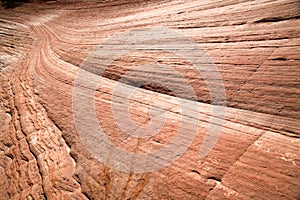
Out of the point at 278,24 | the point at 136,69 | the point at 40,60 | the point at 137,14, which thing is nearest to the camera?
the point at 278,24

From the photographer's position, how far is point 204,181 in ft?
10.2

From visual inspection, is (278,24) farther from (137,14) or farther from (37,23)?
(37,23)

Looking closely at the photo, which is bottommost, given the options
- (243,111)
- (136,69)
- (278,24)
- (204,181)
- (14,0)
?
(204,181)

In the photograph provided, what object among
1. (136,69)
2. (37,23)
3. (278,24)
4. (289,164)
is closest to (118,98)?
(136,69)

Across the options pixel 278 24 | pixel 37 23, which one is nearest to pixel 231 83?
pixel 278 24

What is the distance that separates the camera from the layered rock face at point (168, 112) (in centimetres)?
319

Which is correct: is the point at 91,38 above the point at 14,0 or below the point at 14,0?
below

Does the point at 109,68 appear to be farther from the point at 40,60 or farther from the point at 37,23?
the point at 37,23

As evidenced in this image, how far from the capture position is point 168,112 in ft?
13.8

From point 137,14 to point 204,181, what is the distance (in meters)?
6.33

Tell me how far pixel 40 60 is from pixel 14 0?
34.2ft

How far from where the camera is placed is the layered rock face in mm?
3191

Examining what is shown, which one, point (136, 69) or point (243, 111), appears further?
point (136, 69)

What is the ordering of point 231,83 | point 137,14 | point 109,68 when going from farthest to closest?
point 137,14 < point 109,68 < point 231,83
